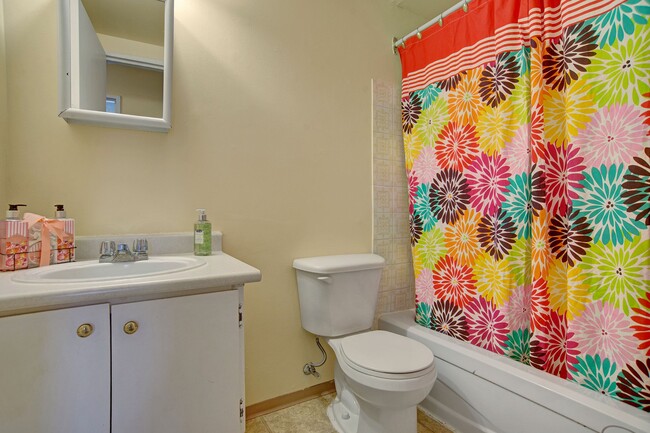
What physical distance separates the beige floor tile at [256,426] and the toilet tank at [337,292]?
483mm

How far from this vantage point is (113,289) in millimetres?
798

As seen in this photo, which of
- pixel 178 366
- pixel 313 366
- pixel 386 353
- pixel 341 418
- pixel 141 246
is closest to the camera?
pixel 178 366

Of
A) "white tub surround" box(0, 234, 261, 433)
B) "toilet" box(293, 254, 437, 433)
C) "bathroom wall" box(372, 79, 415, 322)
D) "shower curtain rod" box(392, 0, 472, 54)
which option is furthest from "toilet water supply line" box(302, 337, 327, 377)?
"shower curtain rod" box(392, 0, 472, 54)

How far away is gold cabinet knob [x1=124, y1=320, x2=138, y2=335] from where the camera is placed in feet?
2.72

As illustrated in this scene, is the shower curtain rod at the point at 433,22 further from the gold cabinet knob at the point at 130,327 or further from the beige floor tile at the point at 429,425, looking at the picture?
the beige floor tile at the point at 429,425

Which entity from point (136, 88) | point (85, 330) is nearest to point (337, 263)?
point (85, 330)

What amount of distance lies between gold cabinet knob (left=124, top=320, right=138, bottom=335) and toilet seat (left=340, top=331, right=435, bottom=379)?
81 cm

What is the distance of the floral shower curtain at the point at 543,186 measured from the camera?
41.7 inches

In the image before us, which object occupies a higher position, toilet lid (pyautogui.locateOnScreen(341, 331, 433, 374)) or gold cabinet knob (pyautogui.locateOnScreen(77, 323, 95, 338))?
gold cabinet knob (pyautogui.locateOnScreen(77, 323, 95, 338))

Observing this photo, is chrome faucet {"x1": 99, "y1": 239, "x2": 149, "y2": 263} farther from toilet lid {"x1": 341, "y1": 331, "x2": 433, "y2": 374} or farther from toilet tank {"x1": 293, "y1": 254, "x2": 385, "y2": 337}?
toilet lid {"x1": 341, "y1": 331, "x2": 433, "y2": 374}

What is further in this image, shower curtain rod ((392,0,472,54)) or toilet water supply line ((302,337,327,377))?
toilet water supply line ((302,337,327,377))

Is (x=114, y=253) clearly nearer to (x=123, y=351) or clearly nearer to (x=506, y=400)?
(x=123, y=351)

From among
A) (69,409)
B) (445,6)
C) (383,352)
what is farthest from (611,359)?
(445,6)

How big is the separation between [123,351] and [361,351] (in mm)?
885
